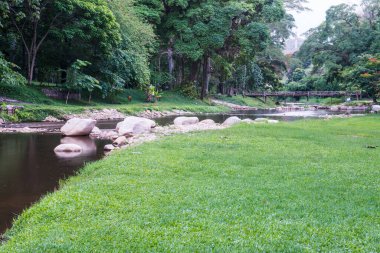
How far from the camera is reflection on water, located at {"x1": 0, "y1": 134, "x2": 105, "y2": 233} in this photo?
334 inches

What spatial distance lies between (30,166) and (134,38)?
96.0ft

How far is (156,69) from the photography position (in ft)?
172

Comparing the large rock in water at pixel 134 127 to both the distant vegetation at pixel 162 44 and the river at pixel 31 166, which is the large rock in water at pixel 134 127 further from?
the distant vegetation at pixel 162 44

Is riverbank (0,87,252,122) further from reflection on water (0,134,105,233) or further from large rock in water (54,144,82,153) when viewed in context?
large rock in water (54,144,82,153)

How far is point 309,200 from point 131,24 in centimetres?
3440

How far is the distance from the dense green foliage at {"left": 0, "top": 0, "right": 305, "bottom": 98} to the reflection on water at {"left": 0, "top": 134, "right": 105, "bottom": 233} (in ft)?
37.1

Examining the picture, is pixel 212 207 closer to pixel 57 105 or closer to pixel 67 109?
pixel 67 109

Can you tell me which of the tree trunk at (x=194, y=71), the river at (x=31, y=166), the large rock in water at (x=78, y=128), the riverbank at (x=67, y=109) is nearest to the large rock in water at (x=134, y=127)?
the large rock in water at (x=78, y=128)

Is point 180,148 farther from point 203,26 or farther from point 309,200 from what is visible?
point 203,26

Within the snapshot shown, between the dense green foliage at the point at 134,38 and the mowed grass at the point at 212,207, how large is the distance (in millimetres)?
20015

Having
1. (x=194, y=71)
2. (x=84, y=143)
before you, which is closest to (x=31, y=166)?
(x=84, y=143)

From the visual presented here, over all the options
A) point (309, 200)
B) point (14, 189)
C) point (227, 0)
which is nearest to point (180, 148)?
point (14, 189)

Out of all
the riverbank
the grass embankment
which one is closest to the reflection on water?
the riverbank

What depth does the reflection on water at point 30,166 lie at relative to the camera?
27.9 feet
